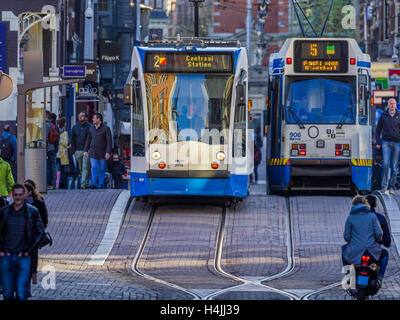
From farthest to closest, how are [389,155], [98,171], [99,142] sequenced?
[98,171]
[99,142]
[389,155]

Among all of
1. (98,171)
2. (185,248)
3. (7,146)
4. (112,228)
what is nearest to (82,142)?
(98,171)

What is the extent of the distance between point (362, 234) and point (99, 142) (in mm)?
11451

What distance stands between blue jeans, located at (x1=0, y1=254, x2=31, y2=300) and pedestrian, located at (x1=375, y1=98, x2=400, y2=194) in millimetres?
11830

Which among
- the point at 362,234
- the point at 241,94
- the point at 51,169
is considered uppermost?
the point at 241,94

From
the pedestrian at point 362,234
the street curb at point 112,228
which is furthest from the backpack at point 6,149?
the pedestrian at point 362,234

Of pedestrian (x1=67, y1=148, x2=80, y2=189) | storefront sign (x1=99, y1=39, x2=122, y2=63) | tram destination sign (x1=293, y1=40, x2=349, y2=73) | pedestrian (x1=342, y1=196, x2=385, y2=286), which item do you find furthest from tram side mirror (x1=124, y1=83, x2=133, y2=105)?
storefront sign (x1=99, y1=39, x2=122, y2=63)

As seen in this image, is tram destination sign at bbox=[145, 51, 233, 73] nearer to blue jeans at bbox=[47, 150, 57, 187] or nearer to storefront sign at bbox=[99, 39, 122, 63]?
blue jeans at bbox=[47, 150, 57, 187]

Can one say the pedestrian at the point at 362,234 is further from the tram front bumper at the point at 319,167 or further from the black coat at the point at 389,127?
the tram front bumper at the point at 319,167

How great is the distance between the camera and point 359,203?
13.3 meters

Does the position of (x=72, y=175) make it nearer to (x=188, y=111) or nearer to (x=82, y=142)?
(x=82, y=142)

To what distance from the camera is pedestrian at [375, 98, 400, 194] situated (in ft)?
73.5

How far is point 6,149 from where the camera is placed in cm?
2284

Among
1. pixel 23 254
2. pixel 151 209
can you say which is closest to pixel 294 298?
pixel 23 254

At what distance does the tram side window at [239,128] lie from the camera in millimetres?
20672
